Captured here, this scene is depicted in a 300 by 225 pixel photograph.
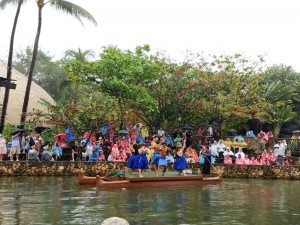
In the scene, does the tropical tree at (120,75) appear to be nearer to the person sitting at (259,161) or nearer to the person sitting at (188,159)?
the person sitting at (188,159)

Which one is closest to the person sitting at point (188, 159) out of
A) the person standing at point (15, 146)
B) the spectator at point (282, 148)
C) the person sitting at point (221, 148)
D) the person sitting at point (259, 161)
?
the person sitting at point (221, 148)

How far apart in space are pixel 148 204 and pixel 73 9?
53.0 ft

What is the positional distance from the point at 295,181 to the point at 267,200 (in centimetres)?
761

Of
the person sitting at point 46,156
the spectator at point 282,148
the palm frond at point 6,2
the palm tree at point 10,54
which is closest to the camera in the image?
the person sitting at point 46,156

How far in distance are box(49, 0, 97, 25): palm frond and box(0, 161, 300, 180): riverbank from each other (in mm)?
8591

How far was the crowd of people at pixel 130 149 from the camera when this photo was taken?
23.0m

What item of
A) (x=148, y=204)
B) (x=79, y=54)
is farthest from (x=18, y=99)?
(x=148, y=204)

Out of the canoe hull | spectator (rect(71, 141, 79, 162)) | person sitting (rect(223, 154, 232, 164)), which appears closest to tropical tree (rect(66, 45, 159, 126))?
spectator (rect(71, 141, 79, 162))

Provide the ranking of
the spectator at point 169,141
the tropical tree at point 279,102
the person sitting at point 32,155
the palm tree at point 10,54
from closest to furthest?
the person sitting at point 32,155 < the palm tree at point 10,54 < the spectator at point 169,141 < the tropical tree at point 279,102

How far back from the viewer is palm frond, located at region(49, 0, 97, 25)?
2753 cm

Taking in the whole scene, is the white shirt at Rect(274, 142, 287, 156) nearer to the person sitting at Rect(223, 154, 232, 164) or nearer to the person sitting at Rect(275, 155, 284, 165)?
the person sitting at Rect(275, 155, 284, 165)

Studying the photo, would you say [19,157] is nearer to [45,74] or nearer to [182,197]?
[182,197]

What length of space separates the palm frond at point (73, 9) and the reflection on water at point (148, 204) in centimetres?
1076

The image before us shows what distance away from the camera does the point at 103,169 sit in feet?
74.6
